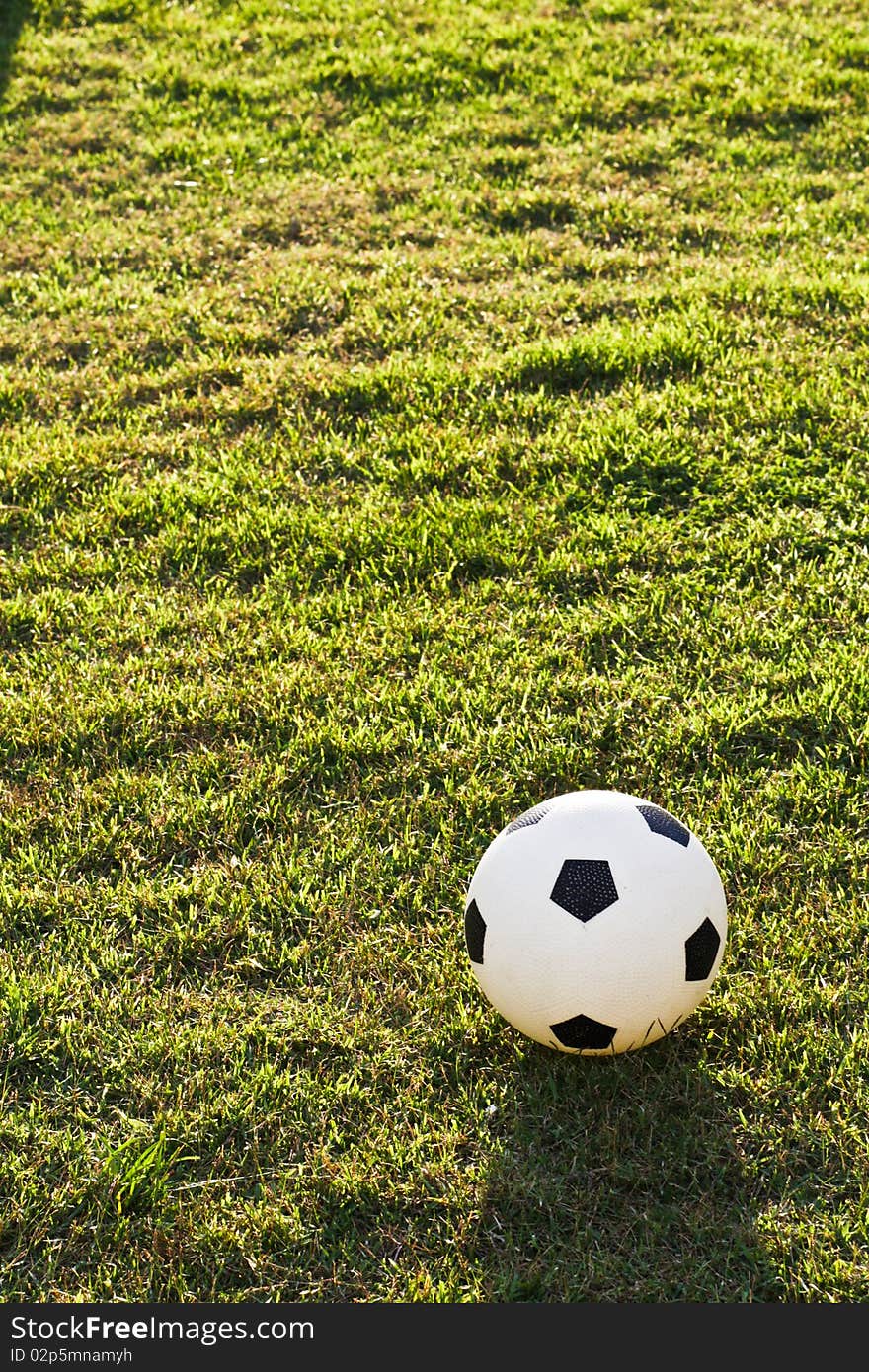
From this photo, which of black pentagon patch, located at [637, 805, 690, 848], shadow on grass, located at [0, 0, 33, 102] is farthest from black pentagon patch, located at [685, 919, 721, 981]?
shadow on grass, located at [0, 0, 33, 102]

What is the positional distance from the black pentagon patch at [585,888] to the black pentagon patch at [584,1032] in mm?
249

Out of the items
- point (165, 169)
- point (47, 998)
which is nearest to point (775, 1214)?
point (47, 998)

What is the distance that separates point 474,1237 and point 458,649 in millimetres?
2114

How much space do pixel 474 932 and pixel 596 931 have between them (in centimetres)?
33

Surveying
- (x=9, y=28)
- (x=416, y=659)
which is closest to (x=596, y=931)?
(x=416, y=659)

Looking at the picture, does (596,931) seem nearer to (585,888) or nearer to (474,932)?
(585,888)

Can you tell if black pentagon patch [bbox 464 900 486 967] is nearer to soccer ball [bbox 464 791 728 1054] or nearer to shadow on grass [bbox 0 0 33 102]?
soccer ball [bbox 464 791 728 1054]

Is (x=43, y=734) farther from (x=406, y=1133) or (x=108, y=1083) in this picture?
(x=406, y=1133)

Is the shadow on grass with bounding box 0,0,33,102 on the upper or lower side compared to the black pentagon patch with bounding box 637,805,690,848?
upper

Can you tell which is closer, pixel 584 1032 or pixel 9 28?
pixel 584 1032

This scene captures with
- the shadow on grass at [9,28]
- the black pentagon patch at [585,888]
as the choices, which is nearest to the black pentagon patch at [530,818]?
the black pentagon patch at [585,888]

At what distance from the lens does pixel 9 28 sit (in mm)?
9758

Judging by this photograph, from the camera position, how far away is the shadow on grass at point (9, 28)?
30.3ft

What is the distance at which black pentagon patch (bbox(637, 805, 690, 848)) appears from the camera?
3.14 meters
